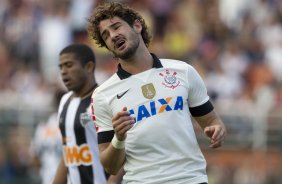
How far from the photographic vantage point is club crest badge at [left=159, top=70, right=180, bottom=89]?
25.1 feet

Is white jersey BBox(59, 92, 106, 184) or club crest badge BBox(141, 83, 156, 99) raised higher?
club crest badge BBox(141, 83, 156, 99)

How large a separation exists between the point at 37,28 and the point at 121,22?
39.7ft

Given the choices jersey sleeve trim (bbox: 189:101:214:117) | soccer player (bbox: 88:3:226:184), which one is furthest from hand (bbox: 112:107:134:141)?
jersey sleeve trim (bbox: 189:101:214:117)

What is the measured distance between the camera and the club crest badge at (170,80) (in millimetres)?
7645

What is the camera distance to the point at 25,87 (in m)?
18.8

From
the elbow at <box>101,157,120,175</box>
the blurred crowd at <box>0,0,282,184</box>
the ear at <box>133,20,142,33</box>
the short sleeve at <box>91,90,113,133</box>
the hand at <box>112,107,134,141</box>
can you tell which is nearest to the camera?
the hand at <box>112,107,134,141</box>

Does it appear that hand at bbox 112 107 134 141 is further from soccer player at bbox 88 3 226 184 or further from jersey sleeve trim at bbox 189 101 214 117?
jersey sleeve trim at bbox 189 101 214 117

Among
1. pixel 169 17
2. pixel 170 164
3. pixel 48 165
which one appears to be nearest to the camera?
pixel 170 164

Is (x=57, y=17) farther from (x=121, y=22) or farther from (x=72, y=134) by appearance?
(x=121, y=22)

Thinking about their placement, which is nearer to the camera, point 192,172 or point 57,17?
point 192,172

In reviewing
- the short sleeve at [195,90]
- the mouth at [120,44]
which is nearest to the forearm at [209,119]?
the short sleeve at [195,90]

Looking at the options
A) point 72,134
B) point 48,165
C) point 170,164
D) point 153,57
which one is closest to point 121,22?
point 153,57

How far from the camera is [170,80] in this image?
768 centimetres

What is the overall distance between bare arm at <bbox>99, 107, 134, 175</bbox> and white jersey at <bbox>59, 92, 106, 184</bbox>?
1933mm
